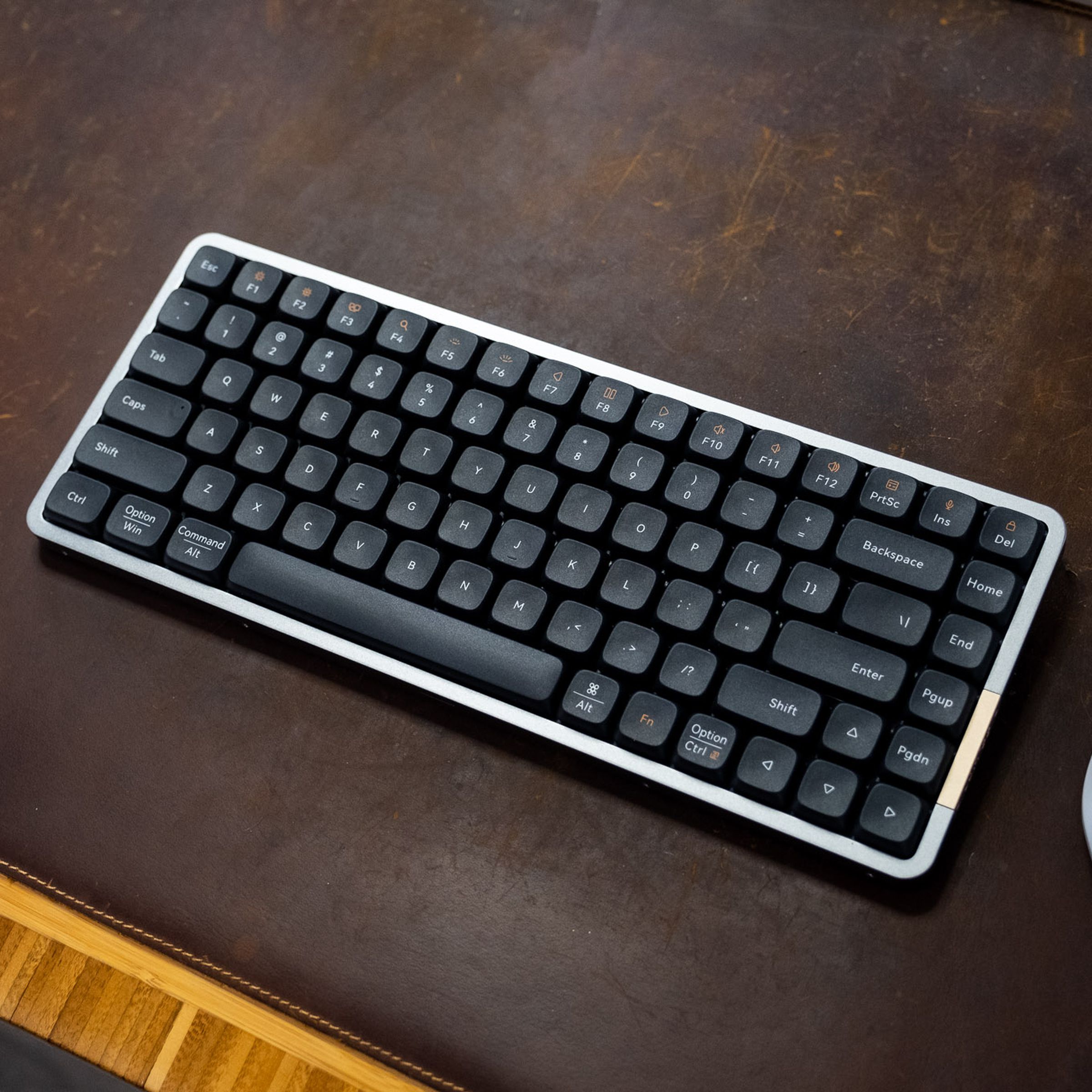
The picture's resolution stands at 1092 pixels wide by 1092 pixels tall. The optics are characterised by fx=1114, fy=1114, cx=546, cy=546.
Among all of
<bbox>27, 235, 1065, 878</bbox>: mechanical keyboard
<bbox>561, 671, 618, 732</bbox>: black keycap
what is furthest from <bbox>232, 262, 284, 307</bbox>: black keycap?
<bbox>561, 671, 618, 732</bbox>: black keycap

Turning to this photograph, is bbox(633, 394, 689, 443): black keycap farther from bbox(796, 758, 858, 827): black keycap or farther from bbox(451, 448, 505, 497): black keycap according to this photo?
bbox(796, 758, 858, 827): black keycap

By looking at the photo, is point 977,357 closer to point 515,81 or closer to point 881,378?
point 881,378

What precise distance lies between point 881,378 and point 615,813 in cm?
32

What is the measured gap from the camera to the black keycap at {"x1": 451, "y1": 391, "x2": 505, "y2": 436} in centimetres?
66

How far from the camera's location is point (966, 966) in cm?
60

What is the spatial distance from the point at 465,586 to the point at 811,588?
0.19 m

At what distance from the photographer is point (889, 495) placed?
621 mm

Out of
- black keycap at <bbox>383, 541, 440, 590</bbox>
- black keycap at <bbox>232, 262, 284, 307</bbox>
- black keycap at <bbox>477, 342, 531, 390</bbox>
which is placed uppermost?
black keycap at <bbox>232, 262, 284, 307</bbox>

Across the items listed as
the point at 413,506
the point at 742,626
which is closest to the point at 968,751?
the point at 742,626

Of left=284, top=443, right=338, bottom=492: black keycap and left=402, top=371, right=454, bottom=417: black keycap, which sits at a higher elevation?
left=402, top=371, right=454, bottom=417: black keycap

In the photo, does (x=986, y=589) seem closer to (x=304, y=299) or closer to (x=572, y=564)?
(x=572, y=564)

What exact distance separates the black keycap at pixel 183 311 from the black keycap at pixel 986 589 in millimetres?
487

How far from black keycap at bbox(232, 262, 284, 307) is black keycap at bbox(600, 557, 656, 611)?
28 centimetres

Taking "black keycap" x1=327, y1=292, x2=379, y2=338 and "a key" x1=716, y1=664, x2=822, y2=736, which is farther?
"black keycap" x1=327, y1=292, x2=379, y2=338
